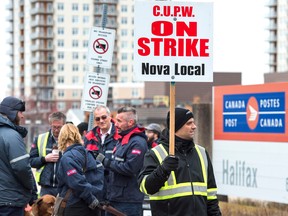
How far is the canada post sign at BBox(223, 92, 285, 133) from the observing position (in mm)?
12297

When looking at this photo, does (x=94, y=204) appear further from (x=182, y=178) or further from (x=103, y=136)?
(x=182, y=178)

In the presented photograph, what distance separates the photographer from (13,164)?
8.59 meters

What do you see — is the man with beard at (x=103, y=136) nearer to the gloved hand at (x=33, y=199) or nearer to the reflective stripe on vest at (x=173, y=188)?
the gloved hand at (x=33, y=199)

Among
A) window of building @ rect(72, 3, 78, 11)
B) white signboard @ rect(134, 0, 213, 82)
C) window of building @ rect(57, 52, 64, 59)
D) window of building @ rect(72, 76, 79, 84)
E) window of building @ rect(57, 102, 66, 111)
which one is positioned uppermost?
window of building @ rect(72, 3, 78, 11)

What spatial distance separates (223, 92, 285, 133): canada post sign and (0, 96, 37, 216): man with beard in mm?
4810

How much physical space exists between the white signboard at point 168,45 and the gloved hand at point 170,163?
870mm

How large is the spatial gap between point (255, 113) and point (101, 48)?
8.90 feet

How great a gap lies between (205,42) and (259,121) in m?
5.74

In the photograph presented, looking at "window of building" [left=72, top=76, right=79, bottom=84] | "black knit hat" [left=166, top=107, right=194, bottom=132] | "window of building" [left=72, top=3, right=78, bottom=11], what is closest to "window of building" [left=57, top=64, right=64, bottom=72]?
"window of building" [left=72, top=76, right=79, bottom=84]

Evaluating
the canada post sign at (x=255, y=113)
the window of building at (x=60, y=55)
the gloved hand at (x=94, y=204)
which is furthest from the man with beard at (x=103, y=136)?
the window of building at (x=60, y=55)

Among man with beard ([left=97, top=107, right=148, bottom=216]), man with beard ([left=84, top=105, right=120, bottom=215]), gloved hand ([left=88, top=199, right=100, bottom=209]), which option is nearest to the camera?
gloved hand ([left=88, top=199, right=100, bottom=209])

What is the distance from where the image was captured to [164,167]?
21.3 feet

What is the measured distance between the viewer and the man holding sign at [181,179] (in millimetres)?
6805

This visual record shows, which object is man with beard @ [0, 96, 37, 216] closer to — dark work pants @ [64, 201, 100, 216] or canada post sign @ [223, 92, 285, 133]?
dark work pants @ [64, 201, 100, 216]
